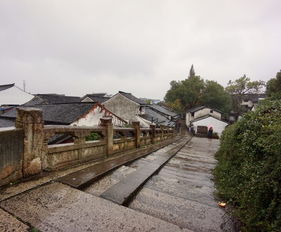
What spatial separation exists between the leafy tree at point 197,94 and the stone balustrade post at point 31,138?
4156 cm

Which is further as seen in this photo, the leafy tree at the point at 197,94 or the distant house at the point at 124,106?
the leafy tree at the point at 197,94

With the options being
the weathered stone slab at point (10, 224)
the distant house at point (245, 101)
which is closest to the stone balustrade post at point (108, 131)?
the weathered stone slab at point (10, 224)

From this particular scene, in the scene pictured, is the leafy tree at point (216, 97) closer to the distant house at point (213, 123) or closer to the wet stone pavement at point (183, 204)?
the distant house at point (213, 123)

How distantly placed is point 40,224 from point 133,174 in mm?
2321

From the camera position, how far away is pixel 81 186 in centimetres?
297

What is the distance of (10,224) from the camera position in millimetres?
1891

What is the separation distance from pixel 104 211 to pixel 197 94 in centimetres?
4408

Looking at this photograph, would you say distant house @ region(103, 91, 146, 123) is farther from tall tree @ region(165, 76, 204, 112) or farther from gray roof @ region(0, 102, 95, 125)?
tall tree @ region(165, 76, 204, 112)

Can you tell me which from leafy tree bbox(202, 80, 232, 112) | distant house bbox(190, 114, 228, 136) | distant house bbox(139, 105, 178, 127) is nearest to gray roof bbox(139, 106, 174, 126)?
distant house bbox(139, 105, 178, 127)

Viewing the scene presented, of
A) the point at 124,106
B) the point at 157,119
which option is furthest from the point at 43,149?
the point at 124,106

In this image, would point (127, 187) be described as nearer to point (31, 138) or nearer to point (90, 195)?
point (90, 195)

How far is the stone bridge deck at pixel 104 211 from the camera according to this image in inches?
79.1

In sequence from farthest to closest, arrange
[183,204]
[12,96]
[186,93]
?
[186,93]
[12,96]
[183,204]

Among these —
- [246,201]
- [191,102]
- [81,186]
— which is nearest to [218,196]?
[246,201]
